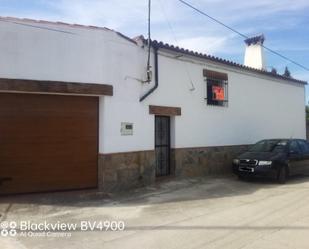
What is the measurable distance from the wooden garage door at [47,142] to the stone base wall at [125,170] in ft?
0.88

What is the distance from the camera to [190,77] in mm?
12406

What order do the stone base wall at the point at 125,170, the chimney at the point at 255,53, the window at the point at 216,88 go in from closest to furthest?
the stone base wall at the point at 125,170 < the window at the point at 216,88 < the chimney at the point at 255,53

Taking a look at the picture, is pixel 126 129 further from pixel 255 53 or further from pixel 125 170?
pixel 255 53

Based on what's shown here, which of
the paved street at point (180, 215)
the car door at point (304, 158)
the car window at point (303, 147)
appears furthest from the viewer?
the car window at point (303, 147)

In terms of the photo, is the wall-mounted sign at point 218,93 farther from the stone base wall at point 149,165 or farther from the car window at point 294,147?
the car window at point 294,147

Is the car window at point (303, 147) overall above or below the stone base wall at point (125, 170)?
above

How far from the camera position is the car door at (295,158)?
12.1 metres

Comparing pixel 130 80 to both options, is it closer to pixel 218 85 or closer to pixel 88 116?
pixel 88 116

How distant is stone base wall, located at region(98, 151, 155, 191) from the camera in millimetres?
9406

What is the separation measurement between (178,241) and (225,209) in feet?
8.18

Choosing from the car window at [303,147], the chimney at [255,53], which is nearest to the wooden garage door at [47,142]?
the car window at [303,147]

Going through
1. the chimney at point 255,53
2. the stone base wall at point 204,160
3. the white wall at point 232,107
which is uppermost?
the chimney at point 255,53

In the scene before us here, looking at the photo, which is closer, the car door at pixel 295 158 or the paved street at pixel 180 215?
the paved street at pixel 180 215

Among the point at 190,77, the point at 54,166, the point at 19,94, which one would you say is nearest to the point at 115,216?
the point at 54,166
